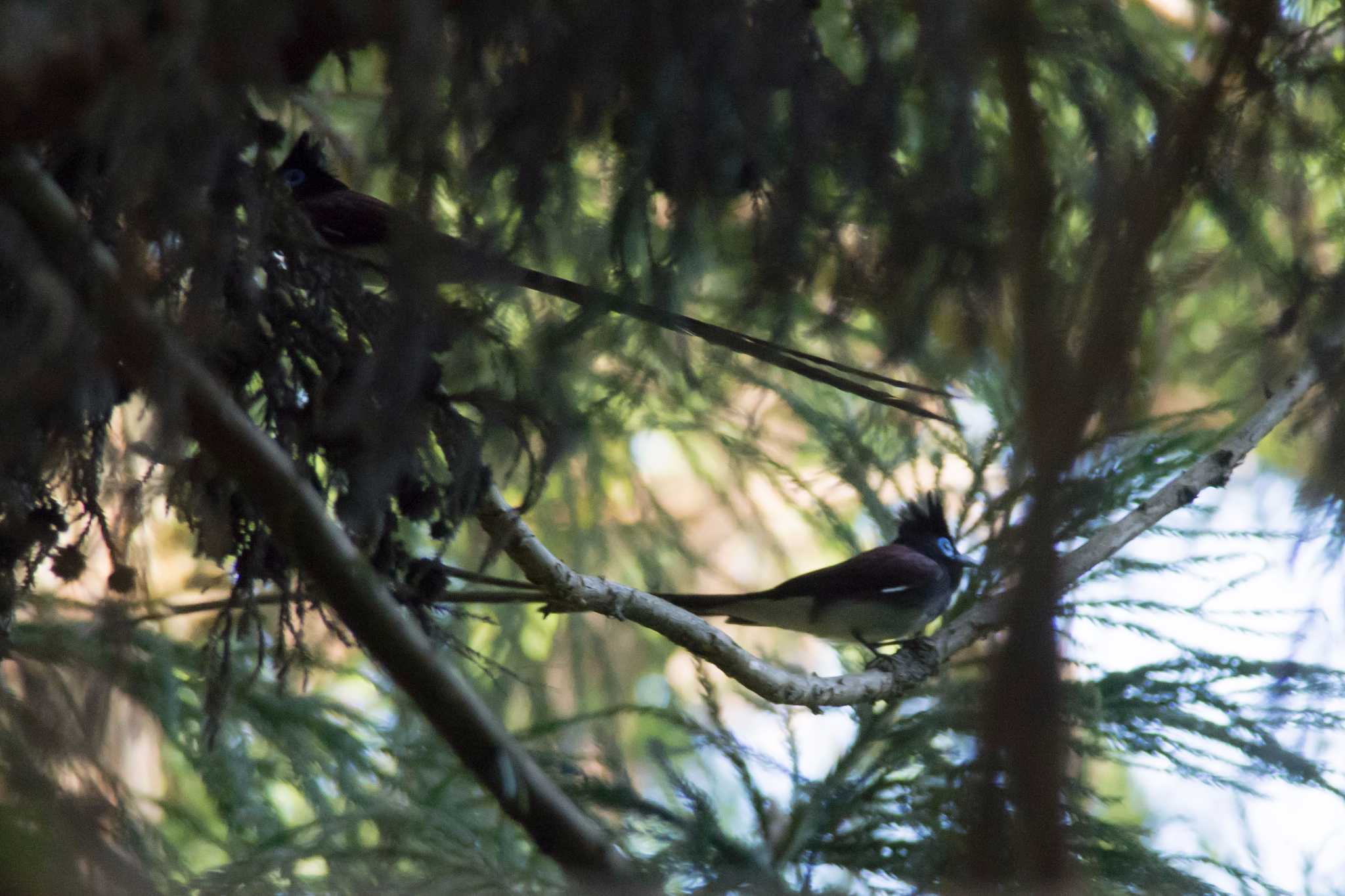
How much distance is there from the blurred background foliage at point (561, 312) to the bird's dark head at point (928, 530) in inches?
39.9

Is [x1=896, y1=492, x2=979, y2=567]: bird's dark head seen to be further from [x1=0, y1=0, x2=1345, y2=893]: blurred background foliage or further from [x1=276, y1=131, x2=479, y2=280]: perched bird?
[x1=276, y1=131, x2=479, y2=280]: perched bird

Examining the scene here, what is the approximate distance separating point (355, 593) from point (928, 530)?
121 inches

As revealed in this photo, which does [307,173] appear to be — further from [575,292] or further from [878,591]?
[878,591]

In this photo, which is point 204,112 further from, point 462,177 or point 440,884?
point 440,884

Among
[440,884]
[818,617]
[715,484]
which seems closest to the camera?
[440,884]

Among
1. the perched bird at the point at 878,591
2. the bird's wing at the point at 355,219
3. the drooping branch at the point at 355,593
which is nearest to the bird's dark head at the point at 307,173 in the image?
the bird's wing at the point at 355,219

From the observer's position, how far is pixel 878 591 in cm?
432

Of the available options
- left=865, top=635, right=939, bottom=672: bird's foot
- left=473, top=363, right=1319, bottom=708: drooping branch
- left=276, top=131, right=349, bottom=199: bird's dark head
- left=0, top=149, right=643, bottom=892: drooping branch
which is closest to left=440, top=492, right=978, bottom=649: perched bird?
left=865, top=635, right=939, bottom=672: bird's foot

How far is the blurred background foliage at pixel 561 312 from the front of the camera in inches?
53.9

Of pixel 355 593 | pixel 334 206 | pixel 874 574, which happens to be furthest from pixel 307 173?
pixel 355 593

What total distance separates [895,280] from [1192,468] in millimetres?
1571

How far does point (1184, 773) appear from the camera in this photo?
2.92 m

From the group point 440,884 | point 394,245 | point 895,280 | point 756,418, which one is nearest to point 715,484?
point 756,418

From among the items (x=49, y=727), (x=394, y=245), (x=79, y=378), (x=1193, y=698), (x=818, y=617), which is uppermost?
(x=818, y=617)
